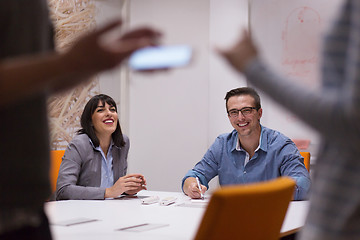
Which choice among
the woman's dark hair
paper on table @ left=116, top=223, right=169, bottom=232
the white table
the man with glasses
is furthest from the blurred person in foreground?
the woman's dark hair

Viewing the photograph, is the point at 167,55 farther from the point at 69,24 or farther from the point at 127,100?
the point at 127,100

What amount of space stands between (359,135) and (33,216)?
617 mm

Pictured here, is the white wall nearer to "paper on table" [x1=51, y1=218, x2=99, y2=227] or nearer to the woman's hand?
the woman's hand

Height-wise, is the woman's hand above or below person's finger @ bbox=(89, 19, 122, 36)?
below

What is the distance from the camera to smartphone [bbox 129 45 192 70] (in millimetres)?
904

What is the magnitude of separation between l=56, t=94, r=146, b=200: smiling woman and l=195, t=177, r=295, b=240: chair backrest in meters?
1.46

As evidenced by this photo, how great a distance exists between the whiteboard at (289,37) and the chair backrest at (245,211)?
8.35 feet

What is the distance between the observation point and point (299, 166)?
3055mm

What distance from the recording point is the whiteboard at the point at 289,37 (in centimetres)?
398

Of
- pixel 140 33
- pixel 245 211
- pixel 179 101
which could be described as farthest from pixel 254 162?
pixel 140 33

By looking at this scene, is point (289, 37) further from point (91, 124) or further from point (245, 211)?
point (245, 211)

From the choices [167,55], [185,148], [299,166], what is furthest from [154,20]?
[167,55]

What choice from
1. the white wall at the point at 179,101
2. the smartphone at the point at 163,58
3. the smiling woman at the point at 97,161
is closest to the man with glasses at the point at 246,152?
the smiling woman at the point at 97,161

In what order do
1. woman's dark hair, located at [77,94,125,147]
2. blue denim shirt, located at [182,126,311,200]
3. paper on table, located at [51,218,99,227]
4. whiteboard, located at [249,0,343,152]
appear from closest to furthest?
paper on table, located at [51,218,99,227], blue denim shirt, located at [182,126,311,200], woman's dark hair, located at [77,94,125,147], whiteboard, located at [249,0,343,152]
